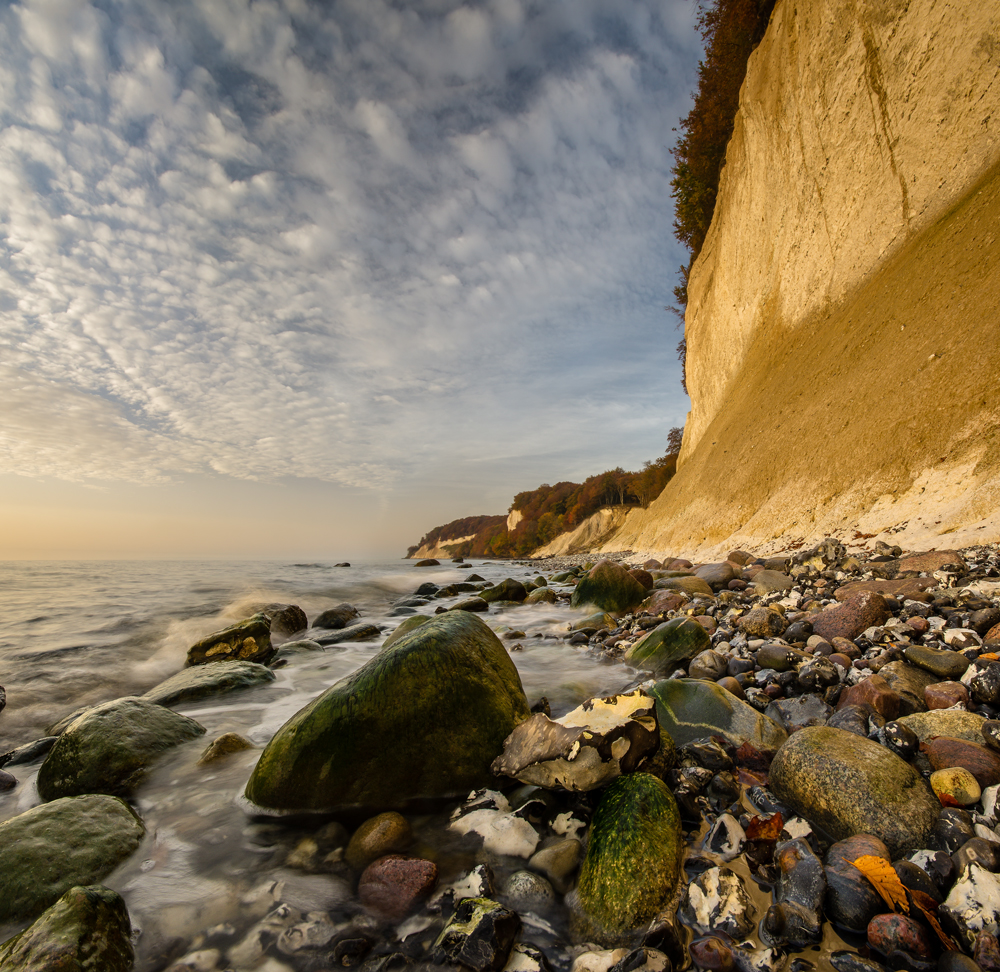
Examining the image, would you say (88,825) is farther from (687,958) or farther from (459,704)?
(687,958)

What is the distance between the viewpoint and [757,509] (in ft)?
36.9

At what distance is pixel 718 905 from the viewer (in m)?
1.89

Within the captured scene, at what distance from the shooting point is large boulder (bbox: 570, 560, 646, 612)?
8750 mm

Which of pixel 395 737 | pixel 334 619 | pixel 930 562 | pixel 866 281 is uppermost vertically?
pixel 866 281

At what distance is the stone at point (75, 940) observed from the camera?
1.69 meters

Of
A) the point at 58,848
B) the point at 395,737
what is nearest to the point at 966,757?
the point at 395,737

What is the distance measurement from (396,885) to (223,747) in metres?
2.51

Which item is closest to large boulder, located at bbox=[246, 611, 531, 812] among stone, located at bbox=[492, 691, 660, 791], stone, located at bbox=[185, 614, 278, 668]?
stone, located at bbox=[492, 691, 660, 791]

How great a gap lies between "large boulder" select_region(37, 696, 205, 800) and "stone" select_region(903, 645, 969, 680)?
223 inches

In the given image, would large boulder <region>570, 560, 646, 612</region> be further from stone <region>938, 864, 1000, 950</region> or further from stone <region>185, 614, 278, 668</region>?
stone <region>938, 864, 1000, 950</region>

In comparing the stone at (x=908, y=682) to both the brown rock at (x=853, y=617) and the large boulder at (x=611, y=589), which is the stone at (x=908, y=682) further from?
the large boulder at (x=611, y=589)

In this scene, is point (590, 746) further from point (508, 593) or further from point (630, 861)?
point (508, 593)

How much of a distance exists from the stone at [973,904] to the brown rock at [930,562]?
4164mm

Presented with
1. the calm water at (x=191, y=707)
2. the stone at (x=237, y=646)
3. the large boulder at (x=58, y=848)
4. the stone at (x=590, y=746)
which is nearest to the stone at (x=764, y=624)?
the calm water at (x=191, y=707)
